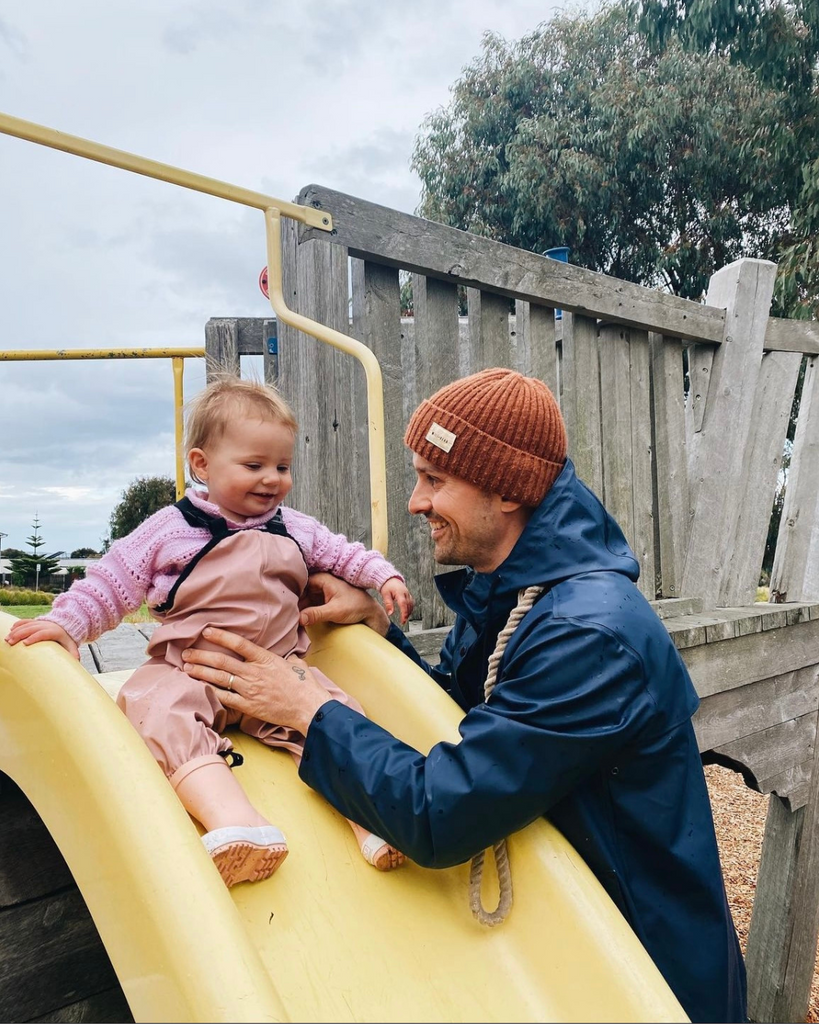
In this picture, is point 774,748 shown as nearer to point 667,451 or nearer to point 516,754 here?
point 667,451

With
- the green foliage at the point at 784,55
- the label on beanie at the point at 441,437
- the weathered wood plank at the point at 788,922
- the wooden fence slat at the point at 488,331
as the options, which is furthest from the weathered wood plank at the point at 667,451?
the green foliage at the point at 784,55

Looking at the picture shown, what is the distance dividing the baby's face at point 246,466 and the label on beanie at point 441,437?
0.35 meters

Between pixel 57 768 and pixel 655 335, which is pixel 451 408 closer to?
pixel 57 768

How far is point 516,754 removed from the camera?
1.32m

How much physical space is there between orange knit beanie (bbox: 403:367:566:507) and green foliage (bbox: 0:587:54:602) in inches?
220

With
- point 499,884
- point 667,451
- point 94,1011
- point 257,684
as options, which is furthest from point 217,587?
point 667,451

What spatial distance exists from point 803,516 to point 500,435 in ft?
11.5

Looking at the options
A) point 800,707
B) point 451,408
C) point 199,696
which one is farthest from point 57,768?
point 800,707

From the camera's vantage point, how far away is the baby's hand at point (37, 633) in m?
1.52

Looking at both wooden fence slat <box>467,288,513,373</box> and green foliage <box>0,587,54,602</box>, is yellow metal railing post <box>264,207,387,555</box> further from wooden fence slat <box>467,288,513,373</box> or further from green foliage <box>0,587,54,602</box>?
green foliage <box>0,587,54,602</box>

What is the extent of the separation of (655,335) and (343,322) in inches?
69.8

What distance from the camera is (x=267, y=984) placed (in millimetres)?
1047

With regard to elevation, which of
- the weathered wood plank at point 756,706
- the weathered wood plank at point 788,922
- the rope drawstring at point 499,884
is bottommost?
the weathered wood plank at point 788,922

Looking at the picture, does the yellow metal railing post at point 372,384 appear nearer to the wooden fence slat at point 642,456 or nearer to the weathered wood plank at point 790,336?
the wooden fence slat at point 642,456
